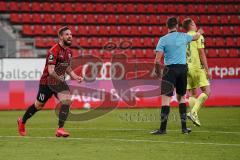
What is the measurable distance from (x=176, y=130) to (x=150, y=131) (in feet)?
1.78

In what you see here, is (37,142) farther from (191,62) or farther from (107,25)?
(107,25)

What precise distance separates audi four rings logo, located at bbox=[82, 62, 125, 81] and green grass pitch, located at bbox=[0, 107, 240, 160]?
4870 millimetres

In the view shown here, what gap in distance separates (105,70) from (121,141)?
10093 millimetres

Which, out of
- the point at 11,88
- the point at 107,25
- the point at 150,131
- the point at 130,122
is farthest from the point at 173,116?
the point at 107,25

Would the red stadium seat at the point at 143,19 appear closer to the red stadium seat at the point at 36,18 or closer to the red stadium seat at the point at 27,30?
the red stadium seat at the point at 36,18

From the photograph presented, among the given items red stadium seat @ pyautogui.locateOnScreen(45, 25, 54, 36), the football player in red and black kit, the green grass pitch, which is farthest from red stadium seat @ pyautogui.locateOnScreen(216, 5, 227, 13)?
the football player in red and black kit

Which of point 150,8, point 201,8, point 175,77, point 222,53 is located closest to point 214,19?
point 201,8

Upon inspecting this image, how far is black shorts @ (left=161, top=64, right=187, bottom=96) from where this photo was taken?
11430 mm

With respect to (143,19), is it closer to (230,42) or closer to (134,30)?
(134,30)

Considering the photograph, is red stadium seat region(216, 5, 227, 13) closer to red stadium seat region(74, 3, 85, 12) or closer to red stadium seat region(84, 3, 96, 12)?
red stadium seat region(84, 3, 96, 12)

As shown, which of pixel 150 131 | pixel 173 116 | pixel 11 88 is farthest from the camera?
pixel 11 88

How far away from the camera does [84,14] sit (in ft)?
88.9

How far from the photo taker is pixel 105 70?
20500mm

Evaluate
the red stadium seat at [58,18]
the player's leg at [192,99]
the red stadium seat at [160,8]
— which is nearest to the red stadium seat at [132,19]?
the red stadium seat at [160,8]
